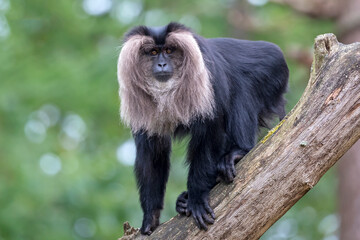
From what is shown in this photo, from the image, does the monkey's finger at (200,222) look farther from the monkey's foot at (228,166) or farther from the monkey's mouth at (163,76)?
the monkey's mouth at (163,76)

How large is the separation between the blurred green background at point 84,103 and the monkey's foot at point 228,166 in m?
3.80

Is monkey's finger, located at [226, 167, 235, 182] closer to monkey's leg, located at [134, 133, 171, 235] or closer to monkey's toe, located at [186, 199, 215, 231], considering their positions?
monkey's toe, located at [186, 199, 215, 231]

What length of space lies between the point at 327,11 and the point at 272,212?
5.90 meters

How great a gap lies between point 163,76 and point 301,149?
1.30 metres

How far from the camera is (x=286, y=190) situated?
4.22 metres

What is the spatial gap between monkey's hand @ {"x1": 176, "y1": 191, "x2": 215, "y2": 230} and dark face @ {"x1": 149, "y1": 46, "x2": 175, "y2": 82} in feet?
3.26

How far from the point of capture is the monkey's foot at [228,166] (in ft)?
14.7

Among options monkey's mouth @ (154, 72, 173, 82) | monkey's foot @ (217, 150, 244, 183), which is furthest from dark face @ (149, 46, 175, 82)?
monkey's foot @ (217, 150, 244, 183)

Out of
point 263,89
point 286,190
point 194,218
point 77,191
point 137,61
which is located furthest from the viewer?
point 77,191

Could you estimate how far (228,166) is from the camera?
452cm

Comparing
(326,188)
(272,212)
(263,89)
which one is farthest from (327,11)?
(272,212)

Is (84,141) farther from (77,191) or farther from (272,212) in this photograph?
(272,212)

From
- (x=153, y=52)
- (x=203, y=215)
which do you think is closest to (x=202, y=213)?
(x=203, y=215)

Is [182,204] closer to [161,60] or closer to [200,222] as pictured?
[200,222]
